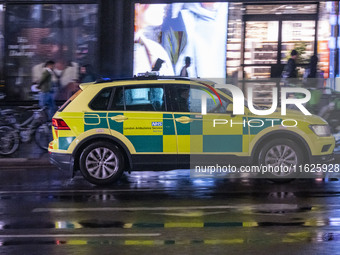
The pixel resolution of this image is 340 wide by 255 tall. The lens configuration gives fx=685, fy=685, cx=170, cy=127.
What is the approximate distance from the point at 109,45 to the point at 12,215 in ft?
30.8

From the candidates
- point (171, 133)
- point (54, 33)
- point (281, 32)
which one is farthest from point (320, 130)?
point (54, 33)

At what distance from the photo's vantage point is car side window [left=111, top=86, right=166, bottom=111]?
35.9 feet

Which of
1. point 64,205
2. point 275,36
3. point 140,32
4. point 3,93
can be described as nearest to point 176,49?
point 140,32

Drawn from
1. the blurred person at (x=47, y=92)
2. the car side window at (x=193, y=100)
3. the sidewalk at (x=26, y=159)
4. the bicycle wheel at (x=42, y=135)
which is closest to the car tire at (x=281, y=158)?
the car side window at (x=193, y=100)

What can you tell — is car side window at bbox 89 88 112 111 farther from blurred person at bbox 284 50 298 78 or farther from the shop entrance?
blurred person at bbox 284 50 298 78

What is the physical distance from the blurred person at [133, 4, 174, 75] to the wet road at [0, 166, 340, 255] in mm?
5833

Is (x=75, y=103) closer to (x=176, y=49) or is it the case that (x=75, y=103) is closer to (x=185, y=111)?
(x=185, y=111)

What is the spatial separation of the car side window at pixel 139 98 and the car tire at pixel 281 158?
5.86ft

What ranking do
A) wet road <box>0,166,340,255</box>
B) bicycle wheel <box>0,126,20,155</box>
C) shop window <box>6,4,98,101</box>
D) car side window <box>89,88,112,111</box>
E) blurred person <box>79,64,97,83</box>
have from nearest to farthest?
1. wet road <box>0,166,340,255</box>
2. car side window <box>89,88,112,111</box>
3. bicycle wheel <box>0,126,20,155</box>
4. blurred person <box>79,64,97,83</box>
5. shop window <box>6,4,98,101</box>

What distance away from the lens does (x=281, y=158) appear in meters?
11.0

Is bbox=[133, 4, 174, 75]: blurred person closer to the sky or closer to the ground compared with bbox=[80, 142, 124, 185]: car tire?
closer to the sky

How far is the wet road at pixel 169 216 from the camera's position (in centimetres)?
689

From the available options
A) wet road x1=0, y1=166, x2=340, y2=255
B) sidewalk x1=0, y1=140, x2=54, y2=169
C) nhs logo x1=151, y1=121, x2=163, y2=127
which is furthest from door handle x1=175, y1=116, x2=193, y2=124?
sidewalk x1=0, y1=140, x2=54, y2=169

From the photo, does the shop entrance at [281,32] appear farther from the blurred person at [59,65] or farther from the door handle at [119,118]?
the door handle at [119,118]
